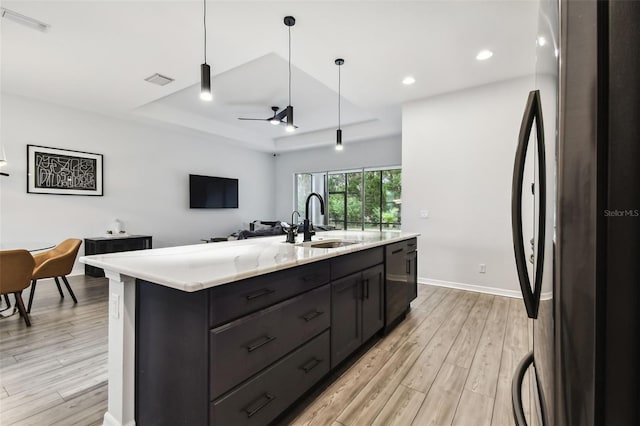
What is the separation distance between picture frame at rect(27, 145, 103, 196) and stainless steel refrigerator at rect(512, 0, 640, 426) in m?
6.32

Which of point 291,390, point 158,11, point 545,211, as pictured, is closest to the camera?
point 545,211

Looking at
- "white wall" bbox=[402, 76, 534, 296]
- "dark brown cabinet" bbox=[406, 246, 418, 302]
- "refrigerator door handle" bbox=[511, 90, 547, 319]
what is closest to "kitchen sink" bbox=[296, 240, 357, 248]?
"dark brown cabinet" bbox=[406, 246, 418, 302]

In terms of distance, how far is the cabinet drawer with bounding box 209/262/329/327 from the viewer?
1.20 m

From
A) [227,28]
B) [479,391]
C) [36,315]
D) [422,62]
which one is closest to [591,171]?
[479,391]

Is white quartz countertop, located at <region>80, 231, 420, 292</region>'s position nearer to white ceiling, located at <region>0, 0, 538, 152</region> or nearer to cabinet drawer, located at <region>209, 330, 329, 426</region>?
cabinet drawer, located at <region>209, 330, 329, 426</region>

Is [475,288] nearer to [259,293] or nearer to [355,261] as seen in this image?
[355,261]

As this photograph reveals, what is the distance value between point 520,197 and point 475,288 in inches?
151

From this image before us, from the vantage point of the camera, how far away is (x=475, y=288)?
4.03 metres

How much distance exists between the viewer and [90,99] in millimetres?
4582

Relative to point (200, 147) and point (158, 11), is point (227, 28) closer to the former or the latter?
point (158, 11)

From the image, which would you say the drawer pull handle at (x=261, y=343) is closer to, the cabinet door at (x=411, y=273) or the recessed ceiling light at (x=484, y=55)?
the cabinet door at (x=411, y=273)

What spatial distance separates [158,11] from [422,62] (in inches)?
109

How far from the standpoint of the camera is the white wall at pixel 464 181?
383 centimetres

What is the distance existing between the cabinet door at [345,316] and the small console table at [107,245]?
4729 millimetres
